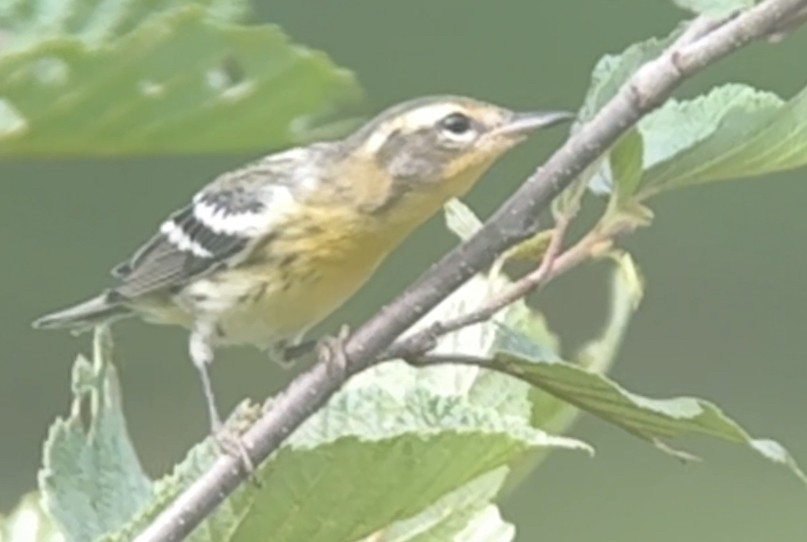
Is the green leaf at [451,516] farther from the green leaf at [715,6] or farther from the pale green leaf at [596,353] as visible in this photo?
the green leaf at [715,6]

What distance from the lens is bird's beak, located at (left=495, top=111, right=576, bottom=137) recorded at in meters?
0.97

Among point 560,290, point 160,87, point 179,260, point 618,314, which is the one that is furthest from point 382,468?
point 560,290

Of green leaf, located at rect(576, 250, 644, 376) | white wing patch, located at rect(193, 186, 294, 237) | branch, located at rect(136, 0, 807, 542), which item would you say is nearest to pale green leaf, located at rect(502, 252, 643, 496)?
green leaf, located at rect(576, 250, 644, 376)

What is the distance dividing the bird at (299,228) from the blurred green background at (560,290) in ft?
6.15

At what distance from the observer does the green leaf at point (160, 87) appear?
23.3 inches

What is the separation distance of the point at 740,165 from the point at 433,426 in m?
0.12

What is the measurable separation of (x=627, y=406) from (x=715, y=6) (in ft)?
0.37

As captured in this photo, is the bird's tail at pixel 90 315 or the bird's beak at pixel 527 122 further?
the bird's tail at pixel 90 315

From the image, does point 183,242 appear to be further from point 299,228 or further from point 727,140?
point 727,140

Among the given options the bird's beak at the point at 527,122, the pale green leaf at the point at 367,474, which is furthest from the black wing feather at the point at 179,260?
the pale green leaf at the point at 367,474

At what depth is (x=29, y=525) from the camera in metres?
0.84

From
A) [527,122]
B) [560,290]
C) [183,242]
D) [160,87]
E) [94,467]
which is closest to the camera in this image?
[160,87]

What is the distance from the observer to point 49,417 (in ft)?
12.3

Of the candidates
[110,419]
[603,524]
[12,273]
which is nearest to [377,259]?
[110,419]
